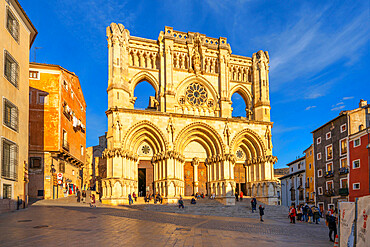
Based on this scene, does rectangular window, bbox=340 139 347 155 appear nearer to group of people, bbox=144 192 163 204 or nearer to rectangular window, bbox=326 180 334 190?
rectangular window, bbox=326 180 334 190

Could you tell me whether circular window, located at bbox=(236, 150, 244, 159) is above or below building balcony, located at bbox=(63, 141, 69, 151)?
below

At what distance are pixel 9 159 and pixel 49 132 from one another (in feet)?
49.7

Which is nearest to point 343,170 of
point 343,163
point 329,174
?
point 343,163

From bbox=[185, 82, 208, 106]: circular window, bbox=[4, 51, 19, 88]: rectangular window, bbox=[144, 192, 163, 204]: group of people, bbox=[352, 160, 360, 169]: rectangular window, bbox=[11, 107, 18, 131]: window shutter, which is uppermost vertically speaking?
bbox=[185, 82, 208, 106]: circular window

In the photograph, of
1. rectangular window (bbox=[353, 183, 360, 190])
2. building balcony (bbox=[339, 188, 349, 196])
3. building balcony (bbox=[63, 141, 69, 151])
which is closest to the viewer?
rectangular window (bbox=[353, 183, 360, 190])

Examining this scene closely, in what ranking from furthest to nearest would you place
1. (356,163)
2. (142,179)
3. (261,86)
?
(261,86)
(142,179)
(356,163)

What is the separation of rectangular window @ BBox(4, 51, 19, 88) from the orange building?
14.3m

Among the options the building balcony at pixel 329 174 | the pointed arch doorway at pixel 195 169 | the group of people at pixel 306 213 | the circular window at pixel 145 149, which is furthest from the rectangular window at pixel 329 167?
the circular window at pixel 145 149

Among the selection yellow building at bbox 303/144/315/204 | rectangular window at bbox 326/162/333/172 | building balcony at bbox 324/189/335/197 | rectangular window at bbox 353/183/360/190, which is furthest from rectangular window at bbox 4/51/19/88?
yellow building at bbox 303/144/315/204

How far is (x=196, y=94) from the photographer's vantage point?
42031mm

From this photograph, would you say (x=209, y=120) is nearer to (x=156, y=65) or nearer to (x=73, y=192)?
(x=156, y=65)

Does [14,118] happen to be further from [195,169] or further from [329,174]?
[329,174]

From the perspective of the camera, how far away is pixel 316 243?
15711 millimetres

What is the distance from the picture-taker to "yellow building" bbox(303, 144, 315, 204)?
51.9 m
